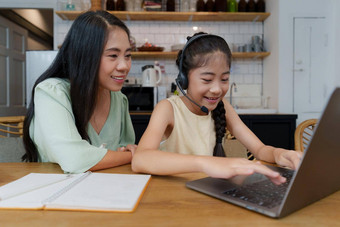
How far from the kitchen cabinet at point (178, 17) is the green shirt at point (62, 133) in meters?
2.30

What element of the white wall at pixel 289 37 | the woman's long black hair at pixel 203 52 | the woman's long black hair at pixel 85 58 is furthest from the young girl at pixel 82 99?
the white wall at pixel 289 37

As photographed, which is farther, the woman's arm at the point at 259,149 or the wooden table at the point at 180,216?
the woman's arm at the point at 259,149

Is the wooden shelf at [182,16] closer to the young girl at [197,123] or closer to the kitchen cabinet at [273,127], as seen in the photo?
the kitchen cabinet at [273,127]

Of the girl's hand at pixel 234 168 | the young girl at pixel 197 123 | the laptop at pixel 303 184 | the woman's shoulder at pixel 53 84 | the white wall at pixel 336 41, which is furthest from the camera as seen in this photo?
the white wall at pixel 336 41

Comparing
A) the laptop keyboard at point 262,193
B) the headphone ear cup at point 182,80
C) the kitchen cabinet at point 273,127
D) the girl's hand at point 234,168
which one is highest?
the headphone ear cup at point 182,80

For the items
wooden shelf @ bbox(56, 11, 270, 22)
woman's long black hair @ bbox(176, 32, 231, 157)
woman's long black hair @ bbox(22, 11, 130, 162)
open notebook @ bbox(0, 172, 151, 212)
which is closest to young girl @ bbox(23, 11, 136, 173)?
woman's long black hair @ bbox(22, 11, 130, 162)

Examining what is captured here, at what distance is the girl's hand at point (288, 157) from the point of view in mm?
794

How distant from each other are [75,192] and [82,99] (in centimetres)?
55

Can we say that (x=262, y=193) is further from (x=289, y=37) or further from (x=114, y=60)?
(x=289, y=37)

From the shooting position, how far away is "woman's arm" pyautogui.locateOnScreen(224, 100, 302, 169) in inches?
32.6

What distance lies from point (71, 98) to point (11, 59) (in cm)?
371

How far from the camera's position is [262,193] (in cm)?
57

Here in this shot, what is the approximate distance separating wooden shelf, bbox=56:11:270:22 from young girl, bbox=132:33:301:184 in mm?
2386

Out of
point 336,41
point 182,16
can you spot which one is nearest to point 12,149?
point 182,16
